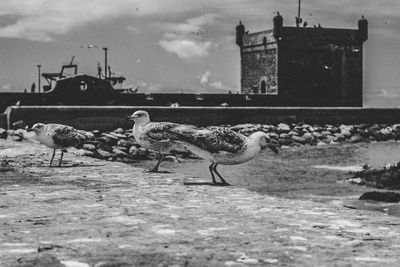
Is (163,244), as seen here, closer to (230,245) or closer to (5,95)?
(230,245)

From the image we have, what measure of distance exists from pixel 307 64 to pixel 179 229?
3831cm

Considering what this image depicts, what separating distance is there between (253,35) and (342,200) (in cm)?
3219

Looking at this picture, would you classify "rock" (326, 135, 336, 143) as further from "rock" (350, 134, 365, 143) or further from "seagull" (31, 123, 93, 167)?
"seagull" (31, 123, 93, 167)

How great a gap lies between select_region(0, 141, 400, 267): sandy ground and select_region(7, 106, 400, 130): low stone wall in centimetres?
1448

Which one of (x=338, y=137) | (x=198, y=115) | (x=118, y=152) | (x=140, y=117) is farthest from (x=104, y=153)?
(x=338, y=137)

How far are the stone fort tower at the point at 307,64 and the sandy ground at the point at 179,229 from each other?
110ft

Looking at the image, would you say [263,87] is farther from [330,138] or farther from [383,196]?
[383,196]

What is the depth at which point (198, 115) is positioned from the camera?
24.3 metres

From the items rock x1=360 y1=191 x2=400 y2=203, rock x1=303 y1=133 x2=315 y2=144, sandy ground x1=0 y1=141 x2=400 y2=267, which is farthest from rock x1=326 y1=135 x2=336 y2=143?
sandy ground x1=0 y1=141 x2=400 y2=267

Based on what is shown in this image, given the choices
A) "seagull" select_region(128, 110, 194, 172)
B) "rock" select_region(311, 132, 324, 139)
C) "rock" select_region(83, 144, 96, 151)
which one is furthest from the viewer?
"rock" select_region(311, 132, 324, 139)

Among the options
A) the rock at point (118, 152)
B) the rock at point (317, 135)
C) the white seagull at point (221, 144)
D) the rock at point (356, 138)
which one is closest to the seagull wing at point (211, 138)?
the white seagull at point (221, 144)

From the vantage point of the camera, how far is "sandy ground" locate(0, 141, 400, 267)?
2.89 metres

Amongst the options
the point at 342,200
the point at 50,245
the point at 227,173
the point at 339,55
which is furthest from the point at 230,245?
the point at 339,55

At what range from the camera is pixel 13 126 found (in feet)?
61.9
